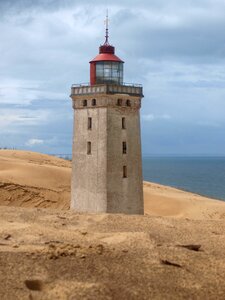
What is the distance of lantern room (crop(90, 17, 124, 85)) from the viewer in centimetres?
2608

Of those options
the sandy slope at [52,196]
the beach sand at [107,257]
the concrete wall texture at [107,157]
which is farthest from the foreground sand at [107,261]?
the sandy slope at [52,196]

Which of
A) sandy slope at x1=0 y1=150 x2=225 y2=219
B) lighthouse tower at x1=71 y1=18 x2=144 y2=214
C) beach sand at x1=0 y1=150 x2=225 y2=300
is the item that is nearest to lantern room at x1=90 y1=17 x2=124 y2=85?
lighthouse tower at x1=71 y1=18 x2=144 y2=214

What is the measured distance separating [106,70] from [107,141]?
3682mm

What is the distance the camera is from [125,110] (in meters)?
25.6

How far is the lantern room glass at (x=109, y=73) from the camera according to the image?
26078 mm

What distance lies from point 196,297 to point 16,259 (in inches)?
139

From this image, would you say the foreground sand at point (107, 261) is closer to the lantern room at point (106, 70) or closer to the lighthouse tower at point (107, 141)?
the lighthouse tower at point (107, 141)

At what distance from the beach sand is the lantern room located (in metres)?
11.0

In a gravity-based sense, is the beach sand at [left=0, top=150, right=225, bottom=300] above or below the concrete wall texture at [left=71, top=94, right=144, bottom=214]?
below

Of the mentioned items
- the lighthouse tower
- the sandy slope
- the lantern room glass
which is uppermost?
the lantern room glass

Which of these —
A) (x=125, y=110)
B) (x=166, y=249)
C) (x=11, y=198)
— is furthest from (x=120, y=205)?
(x=166, y=249)

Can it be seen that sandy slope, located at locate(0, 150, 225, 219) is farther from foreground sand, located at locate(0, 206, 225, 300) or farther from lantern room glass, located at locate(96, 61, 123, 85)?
foreground sand, located at locate(0, 206, 225, 300)

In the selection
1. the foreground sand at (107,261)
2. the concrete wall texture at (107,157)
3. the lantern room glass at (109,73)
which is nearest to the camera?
the foreground sand at (107,261)

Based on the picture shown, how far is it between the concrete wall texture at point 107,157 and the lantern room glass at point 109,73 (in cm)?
110
